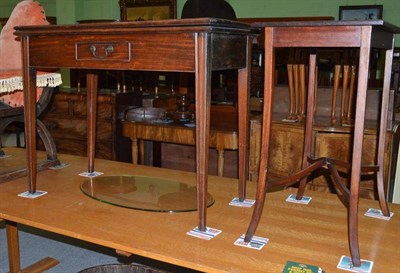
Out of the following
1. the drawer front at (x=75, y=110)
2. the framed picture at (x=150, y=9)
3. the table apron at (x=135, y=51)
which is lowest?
the drawer front at (x=75, y=110)

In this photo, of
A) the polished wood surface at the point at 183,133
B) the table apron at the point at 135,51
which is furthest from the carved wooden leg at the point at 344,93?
the table apron at the point at 135,51

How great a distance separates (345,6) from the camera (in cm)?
652

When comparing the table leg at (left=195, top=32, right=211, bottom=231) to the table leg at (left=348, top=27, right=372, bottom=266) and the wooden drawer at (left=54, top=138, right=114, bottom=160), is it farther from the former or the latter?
the wooden drawer at (left=54, top=138, right=114, bottom=160)

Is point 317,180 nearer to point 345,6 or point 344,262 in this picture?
point 344,262

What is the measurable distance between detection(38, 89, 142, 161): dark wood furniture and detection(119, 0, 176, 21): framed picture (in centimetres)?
364

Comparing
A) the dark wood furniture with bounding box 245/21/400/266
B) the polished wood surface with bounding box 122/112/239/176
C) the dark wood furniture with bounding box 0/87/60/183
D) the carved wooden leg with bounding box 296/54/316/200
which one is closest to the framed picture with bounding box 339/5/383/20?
the polished wood surface with bounding box 122/112/239/176

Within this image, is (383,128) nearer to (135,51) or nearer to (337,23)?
(337,23)

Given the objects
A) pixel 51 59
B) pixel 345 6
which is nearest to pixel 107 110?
pixel 51 59

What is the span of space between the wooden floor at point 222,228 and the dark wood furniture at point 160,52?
0.12m

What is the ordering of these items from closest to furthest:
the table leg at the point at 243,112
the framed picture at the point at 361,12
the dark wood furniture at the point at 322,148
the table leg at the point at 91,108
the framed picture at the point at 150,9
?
the table leg at the point at 243,112 → the table leg at the point at 91,108 → the dark wood furniture at the point at 322,148 → the framed picture at the point at 361,12 → the framed picture at the point at 150,9

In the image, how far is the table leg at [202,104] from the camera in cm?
156

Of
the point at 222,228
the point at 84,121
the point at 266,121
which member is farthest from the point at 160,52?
the point at 84,121

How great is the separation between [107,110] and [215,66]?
8.31 ft

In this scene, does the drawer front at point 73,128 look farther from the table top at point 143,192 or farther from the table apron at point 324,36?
the table apron at point 324,36
